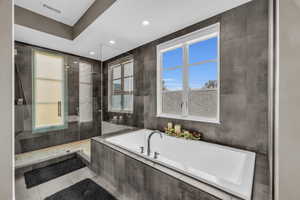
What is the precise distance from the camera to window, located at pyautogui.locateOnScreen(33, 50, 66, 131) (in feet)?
9.94

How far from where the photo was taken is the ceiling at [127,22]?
1.82m

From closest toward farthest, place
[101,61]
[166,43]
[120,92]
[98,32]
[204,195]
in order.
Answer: [204,195]
[98,32]
[166,43]
[120,92]
[101,61]

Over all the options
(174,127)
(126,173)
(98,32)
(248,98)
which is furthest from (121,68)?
(248,98)

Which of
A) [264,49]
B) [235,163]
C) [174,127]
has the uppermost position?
[264,49]

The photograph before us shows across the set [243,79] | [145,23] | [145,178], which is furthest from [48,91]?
[243,79]

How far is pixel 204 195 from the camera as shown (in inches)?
40.4

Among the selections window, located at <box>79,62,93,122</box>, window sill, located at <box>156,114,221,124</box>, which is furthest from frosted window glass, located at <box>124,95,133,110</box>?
window, located at <box>79,62,93,122</box>

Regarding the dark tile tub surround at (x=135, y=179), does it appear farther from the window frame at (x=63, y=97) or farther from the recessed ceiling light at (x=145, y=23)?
the recessed ceiling light at (x=145, y=23)

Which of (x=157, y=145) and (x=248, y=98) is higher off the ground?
(x=248, y=98)

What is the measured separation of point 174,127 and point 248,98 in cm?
131

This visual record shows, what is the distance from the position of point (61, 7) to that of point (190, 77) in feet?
8.98

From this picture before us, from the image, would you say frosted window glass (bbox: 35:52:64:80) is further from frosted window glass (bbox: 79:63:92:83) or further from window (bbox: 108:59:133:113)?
window (bbox: 108:59:133:113)

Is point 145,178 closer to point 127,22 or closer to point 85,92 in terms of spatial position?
point 127,22

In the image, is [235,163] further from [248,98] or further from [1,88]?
[1,88]
